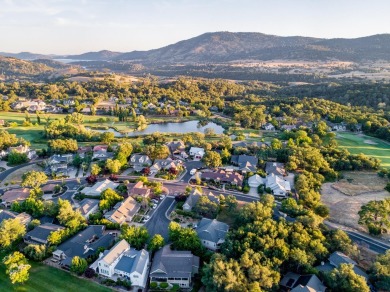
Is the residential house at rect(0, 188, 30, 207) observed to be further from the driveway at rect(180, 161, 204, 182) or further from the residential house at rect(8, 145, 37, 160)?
the driveway at rect(180, 161, 204, 182)

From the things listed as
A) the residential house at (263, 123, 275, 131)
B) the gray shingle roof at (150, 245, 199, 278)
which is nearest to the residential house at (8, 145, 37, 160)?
the gray shingle roof at (150, 245, 199, 278)

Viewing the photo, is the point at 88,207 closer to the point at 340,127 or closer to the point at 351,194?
the point at 351,194

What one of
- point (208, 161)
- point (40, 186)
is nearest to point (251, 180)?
point (208, 161)

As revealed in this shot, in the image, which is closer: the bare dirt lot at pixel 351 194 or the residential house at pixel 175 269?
the residential house at pixel 175 269

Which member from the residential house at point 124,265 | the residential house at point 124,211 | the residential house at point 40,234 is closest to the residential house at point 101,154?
the residential house at point 124,211

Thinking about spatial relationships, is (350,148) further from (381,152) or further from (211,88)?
(211,88)

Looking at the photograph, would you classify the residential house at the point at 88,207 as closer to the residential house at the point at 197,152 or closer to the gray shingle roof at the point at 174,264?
the gray shingle roof at the point at 174,264
